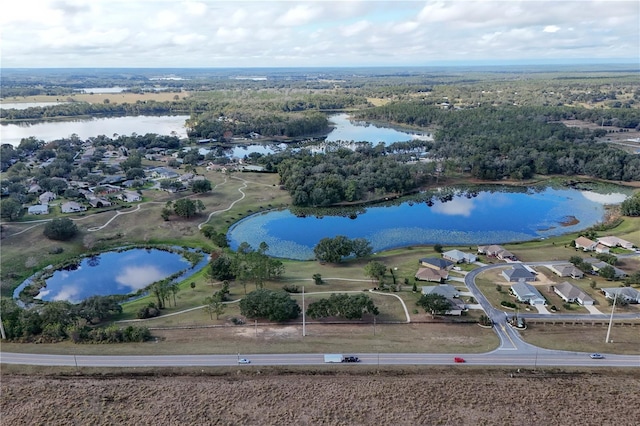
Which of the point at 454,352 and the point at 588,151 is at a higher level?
the point at 588,151

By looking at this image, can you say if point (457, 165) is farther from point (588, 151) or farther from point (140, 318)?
point (140, 318)

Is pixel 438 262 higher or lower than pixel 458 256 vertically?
higher

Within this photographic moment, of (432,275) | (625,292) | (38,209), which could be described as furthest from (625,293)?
(38,209)

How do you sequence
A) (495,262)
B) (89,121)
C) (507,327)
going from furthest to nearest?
(89,121), (495,262), (507,327)

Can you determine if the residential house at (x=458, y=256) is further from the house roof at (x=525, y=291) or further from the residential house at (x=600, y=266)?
the residential house at (x=600, y=266)

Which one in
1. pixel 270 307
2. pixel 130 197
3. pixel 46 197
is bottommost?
pixel 270 307

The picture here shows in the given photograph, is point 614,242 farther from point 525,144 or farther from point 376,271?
point 525,144

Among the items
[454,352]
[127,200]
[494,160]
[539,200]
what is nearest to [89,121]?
[127,200]
